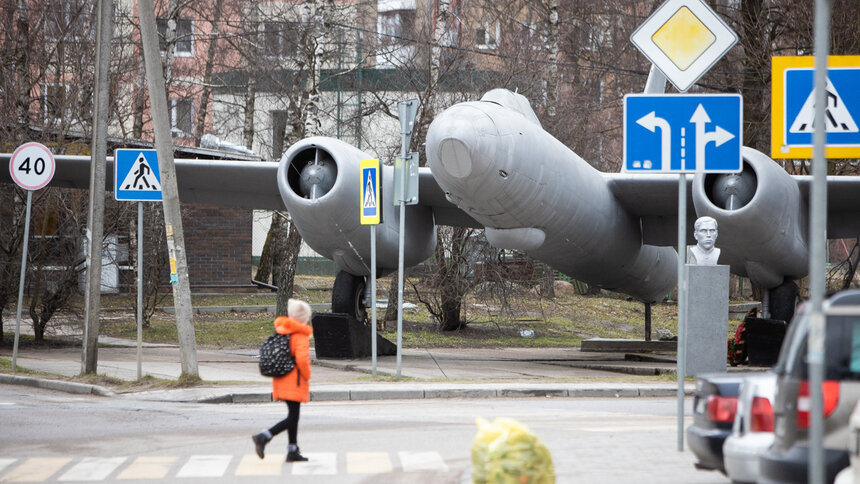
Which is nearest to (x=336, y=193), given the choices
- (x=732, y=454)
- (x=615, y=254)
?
(x=615, y=254)

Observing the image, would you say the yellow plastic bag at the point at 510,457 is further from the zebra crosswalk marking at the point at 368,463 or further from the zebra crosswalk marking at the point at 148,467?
the zebra crosswalk marking at the point at 148,467

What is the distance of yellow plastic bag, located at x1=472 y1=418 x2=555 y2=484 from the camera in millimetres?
5801

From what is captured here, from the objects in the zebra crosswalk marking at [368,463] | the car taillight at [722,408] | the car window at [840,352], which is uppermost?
the car window at [840,352]

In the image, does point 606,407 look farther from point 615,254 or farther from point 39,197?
point 39,197

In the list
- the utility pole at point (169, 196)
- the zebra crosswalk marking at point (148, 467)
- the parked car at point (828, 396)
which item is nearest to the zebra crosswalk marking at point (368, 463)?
the zebra crosswalk marking at point (148, 467)

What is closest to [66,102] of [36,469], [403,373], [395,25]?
[403,373]

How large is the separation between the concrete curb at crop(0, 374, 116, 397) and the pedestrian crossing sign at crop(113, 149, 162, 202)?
2.60 metres

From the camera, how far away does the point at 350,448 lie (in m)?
8.98

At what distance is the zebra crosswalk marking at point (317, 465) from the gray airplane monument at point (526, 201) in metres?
6.54

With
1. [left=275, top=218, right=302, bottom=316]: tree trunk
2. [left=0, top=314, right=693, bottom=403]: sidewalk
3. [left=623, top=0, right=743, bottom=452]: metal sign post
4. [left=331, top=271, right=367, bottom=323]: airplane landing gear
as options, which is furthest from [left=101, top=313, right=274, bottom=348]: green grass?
[left=623, top=0, right=743, bottom=452]: metal sign post

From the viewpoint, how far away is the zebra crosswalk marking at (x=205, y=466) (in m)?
7.84

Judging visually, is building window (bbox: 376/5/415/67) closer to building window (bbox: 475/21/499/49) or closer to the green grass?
building window (bbox: 475/21/499/49)

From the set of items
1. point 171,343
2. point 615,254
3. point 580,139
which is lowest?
point 171,343

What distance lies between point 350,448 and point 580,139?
19.7 meters
